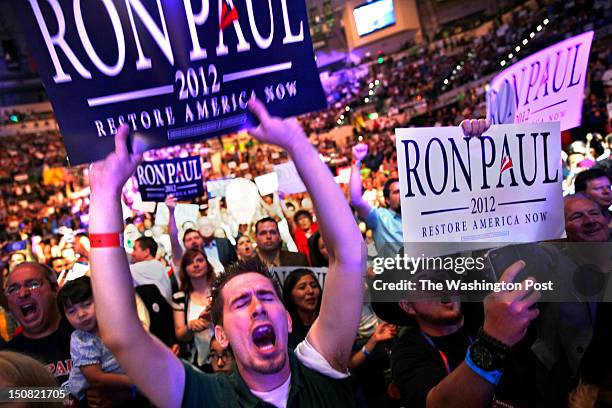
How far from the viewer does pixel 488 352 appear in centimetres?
163

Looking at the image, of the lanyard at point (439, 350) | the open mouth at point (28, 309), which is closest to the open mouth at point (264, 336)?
the lanyard at point (439, 350)

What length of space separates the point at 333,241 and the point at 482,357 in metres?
0.57

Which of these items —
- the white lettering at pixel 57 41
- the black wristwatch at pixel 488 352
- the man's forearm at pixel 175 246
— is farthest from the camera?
the man's forearm at pixel 175 246

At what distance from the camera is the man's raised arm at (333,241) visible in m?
1.92

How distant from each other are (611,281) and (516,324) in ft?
3.49

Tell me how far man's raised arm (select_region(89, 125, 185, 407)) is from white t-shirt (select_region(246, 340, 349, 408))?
284 millimetres

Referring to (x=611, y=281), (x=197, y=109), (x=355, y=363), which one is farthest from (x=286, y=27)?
(x=355, y=363)

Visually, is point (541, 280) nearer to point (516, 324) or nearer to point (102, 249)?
point (516, 324)

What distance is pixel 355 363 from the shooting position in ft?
11.3

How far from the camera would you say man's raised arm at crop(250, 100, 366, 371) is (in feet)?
6.30

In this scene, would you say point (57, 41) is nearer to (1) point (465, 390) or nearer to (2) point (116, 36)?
(2) point (116, 36)

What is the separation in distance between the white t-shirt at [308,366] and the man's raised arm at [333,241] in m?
0.03

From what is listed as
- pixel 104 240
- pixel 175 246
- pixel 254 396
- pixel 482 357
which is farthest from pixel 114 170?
pixel 175 246

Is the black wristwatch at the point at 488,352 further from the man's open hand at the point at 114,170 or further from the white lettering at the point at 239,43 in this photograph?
the white lettering at the point at 239,43
